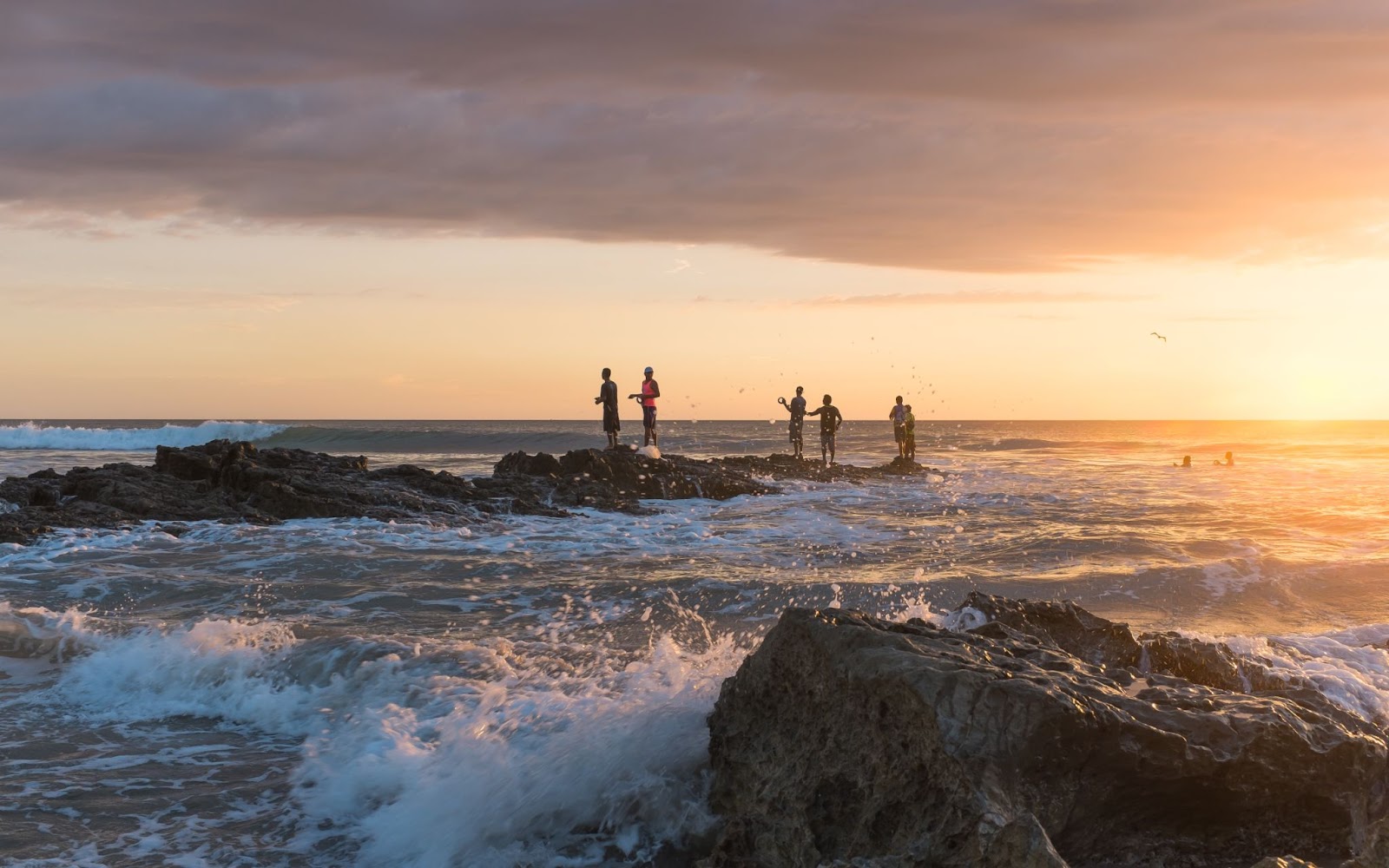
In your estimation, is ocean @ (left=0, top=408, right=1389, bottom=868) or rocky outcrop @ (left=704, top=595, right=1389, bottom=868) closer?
rocky outcrop @ (left=704, top=595, right=1389, bottom=868)

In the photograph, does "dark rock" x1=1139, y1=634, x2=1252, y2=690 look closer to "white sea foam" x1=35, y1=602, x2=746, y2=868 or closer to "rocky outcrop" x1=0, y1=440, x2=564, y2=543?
"white sea foam" x1=35, y1=602, x2=746, y2=868

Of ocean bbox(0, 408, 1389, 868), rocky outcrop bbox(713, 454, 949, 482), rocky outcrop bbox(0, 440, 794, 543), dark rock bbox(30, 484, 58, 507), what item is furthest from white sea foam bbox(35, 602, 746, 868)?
rocky outcrop bbox(713, 454, 949, 482)

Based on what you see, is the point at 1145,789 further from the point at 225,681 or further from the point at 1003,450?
the point at 1003,450

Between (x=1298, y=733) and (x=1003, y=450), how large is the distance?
168 ft

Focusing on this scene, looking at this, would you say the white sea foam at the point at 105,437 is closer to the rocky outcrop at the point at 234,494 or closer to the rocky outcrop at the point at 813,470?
the rocky outcrop at the point at 813,470

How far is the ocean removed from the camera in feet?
15.8

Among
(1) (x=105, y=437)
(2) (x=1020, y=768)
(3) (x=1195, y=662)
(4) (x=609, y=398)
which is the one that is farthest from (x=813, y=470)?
(1) (x=105, y=437)

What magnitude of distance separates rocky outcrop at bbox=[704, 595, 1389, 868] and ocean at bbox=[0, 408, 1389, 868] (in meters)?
0.77

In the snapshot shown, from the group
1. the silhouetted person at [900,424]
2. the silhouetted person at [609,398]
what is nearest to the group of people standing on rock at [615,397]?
the silhouetted person at [609,398]

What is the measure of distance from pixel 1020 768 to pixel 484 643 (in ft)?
16.3

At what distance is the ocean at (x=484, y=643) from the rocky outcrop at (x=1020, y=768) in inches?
30.4

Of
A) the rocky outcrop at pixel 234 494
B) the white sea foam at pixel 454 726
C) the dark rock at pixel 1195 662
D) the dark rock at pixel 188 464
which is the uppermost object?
the dark rock at pixel 188 464

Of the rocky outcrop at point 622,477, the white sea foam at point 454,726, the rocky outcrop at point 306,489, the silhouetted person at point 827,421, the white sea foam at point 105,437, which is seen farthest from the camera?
the white sea foam at point 105,437

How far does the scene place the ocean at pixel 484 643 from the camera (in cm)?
481
